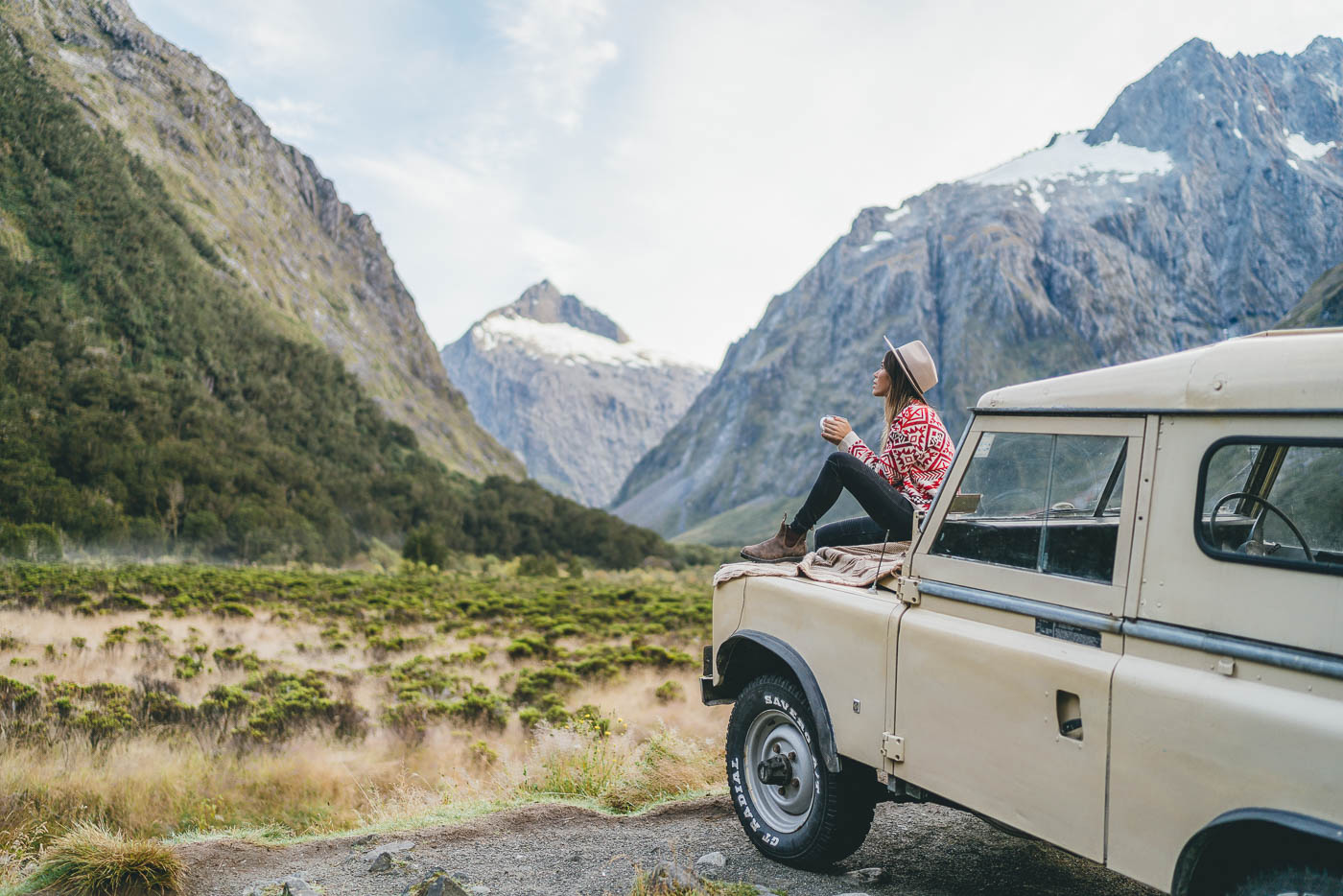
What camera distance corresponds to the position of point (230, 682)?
13805mm

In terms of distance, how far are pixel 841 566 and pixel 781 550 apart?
2.20 ft

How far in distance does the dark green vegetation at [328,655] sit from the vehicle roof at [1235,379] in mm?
9689

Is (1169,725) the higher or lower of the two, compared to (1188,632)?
lower

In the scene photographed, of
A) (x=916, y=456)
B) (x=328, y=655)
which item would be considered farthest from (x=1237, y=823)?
(x=328, y=655)

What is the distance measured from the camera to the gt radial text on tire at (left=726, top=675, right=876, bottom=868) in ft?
14.7

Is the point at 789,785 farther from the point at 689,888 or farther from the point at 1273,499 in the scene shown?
the point at 1273,499

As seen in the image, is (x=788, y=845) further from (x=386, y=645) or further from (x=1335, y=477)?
(x=386, y=645)

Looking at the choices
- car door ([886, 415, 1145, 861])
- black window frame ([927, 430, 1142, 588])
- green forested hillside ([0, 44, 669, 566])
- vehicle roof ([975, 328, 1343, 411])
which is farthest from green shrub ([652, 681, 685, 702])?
green forested hillside ([0, 44, 669, 566])

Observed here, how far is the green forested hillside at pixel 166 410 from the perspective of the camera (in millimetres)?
49719

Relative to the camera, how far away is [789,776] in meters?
4.83

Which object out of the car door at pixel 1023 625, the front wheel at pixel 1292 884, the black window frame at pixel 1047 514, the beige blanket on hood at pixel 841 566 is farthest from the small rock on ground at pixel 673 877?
the front wheel at pixel 1292 884

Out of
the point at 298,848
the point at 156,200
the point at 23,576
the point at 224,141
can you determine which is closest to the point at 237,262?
the point at 156,200

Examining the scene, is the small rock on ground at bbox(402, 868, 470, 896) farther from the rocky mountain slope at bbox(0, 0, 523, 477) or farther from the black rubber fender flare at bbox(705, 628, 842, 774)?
the rocky mountain slope at bbox(0, 0, 523, 477)

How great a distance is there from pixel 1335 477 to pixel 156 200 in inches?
3940
